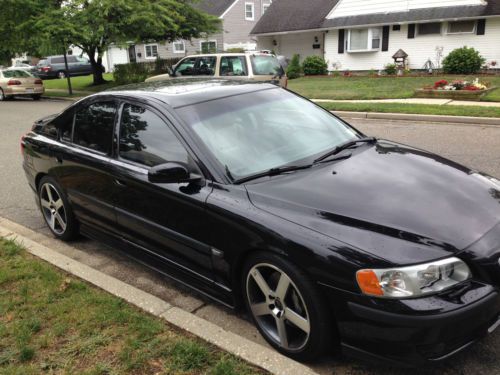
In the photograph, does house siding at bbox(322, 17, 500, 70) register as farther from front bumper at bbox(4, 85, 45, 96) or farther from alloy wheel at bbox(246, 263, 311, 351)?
alloy wheel at bbox(246, 263, 311, 351)

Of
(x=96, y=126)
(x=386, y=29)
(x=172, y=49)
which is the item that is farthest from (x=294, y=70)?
(x=96, y=126)

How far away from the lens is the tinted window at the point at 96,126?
13.2 ft

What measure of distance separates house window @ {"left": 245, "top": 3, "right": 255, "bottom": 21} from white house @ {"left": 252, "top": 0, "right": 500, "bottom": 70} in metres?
7.76

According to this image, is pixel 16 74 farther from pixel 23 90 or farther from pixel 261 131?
pixel 261 131

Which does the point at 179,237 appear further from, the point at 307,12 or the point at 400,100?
the point at 307,12

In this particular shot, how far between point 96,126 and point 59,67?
36.3m

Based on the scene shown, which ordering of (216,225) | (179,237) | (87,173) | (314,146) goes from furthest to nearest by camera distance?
(87,173) → (314,146) → (179,237) → (216,225)

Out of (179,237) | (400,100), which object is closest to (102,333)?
(179,237)

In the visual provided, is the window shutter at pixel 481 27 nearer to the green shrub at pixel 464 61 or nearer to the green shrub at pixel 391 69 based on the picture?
the green shrub at pixel 464 61

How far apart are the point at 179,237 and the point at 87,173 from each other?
133 centimetres

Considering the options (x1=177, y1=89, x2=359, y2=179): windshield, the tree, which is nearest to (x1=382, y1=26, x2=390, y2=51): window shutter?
the tree

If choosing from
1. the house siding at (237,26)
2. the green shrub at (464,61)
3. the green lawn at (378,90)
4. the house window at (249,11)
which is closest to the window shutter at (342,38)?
the green lawn at (378,90)

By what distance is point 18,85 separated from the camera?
69.6 ft

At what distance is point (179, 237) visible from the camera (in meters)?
3.32
